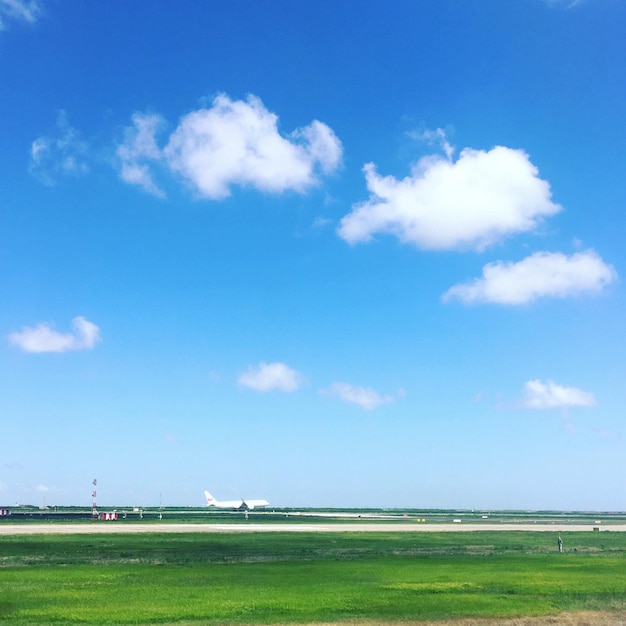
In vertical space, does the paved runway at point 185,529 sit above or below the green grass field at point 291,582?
below

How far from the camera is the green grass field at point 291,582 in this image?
31438mm

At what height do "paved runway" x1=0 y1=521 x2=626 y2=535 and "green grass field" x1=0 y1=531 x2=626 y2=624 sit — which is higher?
"green grass field" x1=0 y1=531 x2=626 y2=624

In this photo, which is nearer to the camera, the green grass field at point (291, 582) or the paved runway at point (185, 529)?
the green grass field at point (291, 582)

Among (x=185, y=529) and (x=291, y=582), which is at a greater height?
(x=291, y=582)

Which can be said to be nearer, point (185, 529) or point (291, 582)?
point (291, 582)

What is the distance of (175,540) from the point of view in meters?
76.1

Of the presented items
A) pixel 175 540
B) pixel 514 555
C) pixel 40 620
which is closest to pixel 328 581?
pixel 40 620

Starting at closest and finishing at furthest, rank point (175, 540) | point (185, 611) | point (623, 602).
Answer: point (185, 611), point (623, 602), point (175, 540)

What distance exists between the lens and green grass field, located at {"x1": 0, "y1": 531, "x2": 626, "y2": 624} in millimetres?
31438

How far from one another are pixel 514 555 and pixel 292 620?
129 ft

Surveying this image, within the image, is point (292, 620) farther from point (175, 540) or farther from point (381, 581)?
point (175, 540)

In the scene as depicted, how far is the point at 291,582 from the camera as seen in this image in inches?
1610

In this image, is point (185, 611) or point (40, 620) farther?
point (185, 611)

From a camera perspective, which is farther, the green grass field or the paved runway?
the paved runway
